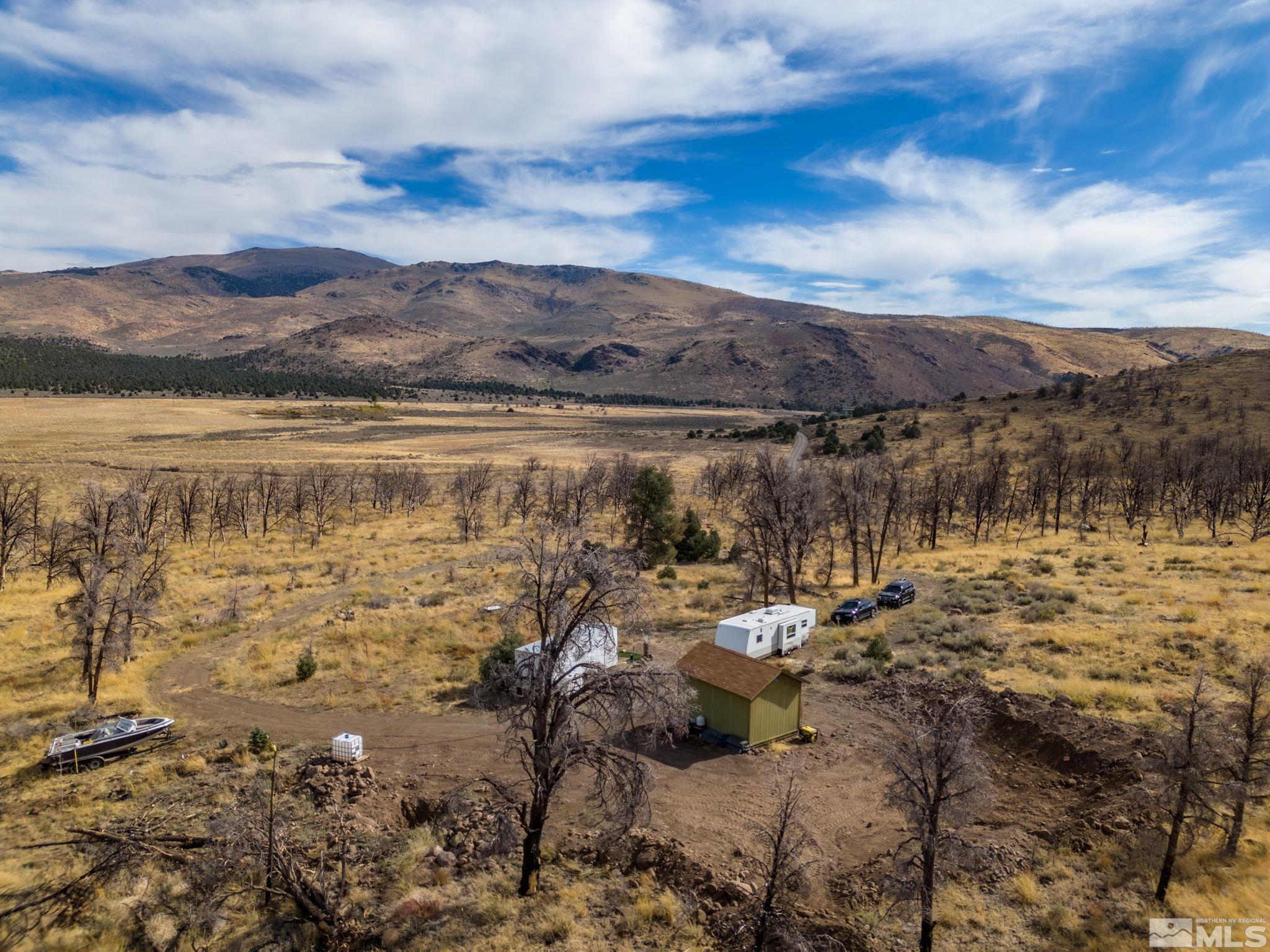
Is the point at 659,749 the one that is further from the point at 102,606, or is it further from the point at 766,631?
the point at 102,606

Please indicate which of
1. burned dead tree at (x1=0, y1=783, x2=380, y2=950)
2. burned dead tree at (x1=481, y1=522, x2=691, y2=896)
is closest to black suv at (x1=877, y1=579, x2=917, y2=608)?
burned dead tree at (x1=481, y1=522, x2=691, y2=896)

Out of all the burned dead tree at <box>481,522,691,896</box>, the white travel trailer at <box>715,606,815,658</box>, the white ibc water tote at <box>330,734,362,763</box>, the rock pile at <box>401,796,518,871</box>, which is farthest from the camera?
the white travel trailer at <box>715,606,815,658</box>

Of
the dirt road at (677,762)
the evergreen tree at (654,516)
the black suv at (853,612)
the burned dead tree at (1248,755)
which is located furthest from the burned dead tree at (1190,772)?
the evergreen tree at (654,516)

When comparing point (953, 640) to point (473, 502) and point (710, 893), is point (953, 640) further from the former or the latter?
point (473, 502)

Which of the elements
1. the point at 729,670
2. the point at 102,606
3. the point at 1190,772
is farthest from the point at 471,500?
the point at 1190,772

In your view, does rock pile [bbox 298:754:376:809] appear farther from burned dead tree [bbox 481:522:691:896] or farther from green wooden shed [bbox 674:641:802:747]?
green wooden shed [bbox 674:641:802:747]
